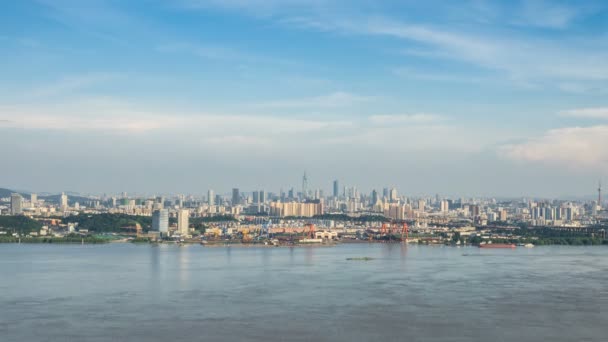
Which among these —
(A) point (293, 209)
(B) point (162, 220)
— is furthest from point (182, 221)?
(A) point (293, 209)

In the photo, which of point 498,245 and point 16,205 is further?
point 16,205

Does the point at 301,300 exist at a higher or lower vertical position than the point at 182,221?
lower

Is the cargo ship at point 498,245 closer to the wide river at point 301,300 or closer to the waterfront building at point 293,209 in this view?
the wide river at point 301,300

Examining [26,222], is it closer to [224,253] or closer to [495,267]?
[224,253]

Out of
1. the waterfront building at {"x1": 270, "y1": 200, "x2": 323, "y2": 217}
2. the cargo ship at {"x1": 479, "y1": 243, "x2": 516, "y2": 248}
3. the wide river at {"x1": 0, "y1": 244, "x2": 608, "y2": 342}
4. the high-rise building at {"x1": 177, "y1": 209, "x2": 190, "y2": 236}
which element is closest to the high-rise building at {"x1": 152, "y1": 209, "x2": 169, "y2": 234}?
the high-rise building at {"x1": 177, "y1": 209, "x2": 190, "y2": 236}

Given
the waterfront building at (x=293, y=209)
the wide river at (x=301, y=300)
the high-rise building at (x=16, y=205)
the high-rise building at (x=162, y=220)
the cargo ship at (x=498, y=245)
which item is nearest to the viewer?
the wide river at (x=301, y=300)

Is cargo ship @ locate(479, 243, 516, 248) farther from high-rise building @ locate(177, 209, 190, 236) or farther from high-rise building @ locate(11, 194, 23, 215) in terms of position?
high-rise building @ locate(11, 194, 23, 215)

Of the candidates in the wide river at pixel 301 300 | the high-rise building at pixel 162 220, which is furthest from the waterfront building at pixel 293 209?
the wide river at pixel 301 300

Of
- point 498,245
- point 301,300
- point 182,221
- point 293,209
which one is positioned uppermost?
point 293,209

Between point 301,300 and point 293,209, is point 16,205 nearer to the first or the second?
point 293,209
